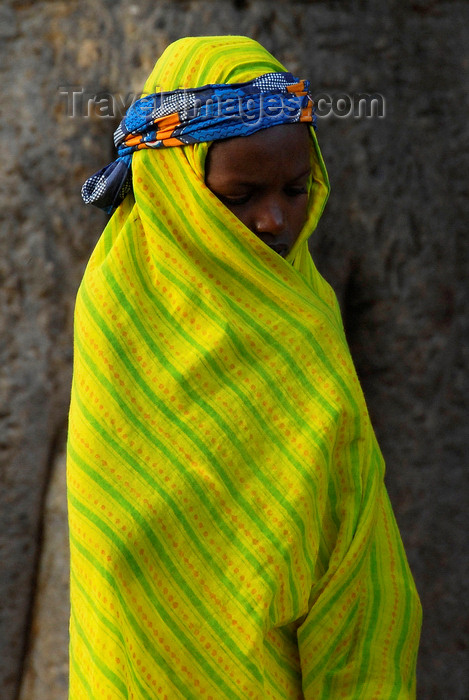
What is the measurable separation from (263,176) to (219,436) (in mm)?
412

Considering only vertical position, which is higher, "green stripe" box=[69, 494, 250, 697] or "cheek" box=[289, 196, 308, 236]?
"cheek" box=[289, 196, 308, 236]

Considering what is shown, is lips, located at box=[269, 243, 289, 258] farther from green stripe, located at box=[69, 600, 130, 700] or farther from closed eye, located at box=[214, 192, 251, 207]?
green stripe, located at box=[69, 600, 130, 700]

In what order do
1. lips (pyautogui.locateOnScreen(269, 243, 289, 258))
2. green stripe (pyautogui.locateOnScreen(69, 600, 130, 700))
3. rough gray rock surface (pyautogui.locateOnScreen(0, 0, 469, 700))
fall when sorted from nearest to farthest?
green stripe (pyautogui.locateOnScreen(69, 600, 130, 700)) < lips (pyautogui.locateOnScreen(269, 243, 289, 258)) < rough gray rock surface (pyautogui.locateOnScreen(0, 0, 469, 700))

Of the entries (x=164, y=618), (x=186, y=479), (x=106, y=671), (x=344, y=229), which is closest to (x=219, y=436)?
(x=186, y=479)

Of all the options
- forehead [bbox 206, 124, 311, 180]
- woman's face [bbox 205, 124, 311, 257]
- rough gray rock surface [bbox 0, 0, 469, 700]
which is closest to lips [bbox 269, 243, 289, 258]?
woman's face [bbox 205, 124, 311, 257]

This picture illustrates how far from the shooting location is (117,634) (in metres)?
A: 1.38

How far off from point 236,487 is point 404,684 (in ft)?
1.46

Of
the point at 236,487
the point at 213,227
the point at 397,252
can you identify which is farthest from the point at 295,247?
the point at 397,252

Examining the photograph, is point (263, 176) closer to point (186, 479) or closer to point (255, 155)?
point (255, 155)

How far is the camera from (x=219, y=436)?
4.63ft

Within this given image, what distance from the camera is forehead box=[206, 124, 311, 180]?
141cm

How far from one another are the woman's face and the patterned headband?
0.07ft

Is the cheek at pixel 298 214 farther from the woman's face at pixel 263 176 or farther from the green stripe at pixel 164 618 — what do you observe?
the green stripe at pixel 164 618

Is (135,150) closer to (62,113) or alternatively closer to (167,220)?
(167,220)
